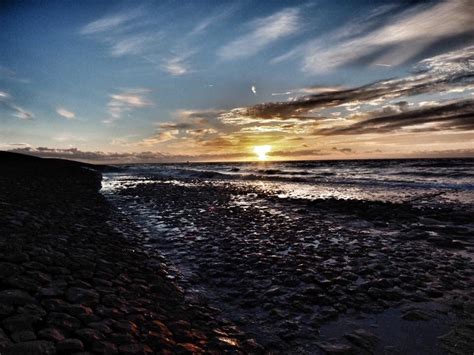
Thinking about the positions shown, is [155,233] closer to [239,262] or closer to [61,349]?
[239,262]

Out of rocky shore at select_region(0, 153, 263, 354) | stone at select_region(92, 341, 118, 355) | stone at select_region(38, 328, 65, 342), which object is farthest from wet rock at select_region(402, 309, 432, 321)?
stone at select_region(38, 328, 65, 342)

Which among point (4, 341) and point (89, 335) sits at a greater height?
point (4, 341)

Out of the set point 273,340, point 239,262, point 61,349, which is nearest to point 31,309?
point 61,349

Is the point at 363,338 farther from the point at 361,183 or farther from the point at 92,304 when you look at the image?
the point at 361,183

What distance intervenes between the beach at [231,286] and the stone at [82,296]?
0.10ft

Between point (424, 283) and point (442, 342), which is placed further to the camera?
point (424, 283)

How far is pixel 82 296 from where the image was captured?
5508mm

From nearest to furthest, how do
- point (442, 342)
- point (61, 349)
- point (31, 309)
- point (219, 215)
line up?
1. point (61, 349)
2. point (31, 309)
3. point (442, 342)
4. point (219, 215)

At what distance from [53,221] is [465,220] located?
57.8ft

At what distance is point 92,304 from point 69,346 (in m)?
1.45

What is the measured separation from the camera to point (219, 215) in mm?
16766

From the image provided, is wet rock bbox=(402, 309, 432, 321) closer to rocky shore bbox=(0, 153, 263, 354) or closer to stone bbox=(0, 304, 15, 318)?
rocky shore bbox=(0, 153, 263, 354)

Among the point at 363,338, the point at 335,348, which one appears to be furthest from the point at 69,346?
the point at 363,338

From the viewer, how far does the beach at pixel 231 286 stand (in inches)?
188
